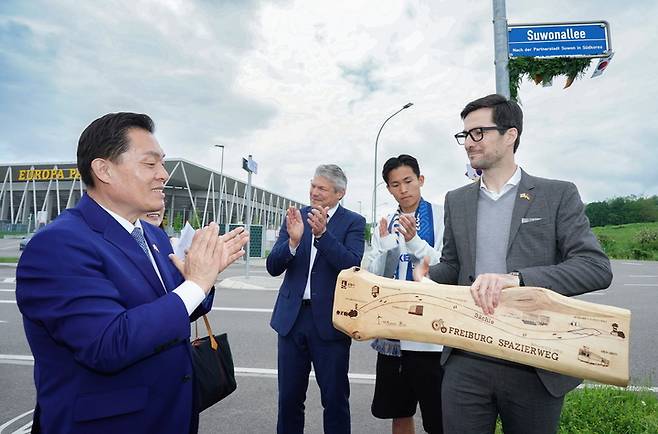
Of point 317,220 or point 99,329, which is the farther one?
point 317,220

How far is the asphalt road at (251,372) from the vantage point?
3.54m

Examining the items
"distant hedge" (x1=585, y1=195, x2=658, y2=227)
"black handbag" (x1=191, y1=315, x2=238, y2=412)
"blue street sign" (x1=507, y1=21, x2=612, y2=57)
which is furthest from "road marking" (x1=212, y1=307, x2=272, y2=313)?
"distant hedge" (x1=585, y1=195, x2=658, y2=227)

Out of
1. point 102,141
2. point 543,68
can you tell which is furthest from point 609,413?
point 102,141

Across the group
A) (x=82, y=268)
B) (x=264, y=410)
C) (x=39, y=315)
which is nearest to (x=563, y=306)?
(x=82, y=268)

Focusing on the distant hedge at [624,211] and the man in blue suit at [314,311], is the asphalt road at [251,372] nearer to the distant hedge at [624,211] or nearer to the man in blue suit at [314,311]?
the man in blue suit at [314,311]

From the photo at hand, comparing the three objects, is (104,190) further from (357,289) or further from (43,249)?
(357,289)

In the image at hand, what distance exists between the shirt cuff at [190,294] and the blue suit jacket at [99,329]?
0.03 metres

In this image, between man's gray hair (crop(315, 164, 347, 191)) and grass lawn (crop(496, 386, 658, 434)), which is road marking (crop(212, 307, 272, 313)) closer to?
man's gray hair (crop(315, 164, 347, 191))

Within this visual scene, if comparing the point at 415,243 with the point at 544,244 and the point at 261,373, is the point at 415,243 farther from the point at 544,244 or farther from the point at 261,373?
the point at 261,373

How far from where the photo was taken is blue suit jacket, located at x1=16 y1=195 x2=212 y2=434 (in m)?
1.30

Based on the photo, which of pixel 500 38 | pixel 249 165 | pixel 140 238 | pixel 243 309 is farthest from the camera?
pixel 249 165

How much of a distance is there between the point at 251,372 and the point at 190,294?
145 inches

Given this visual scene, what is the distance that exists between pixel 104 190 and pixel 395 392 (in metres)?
2.20

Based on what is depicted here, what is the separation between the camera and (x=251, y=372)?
4.80 meters
